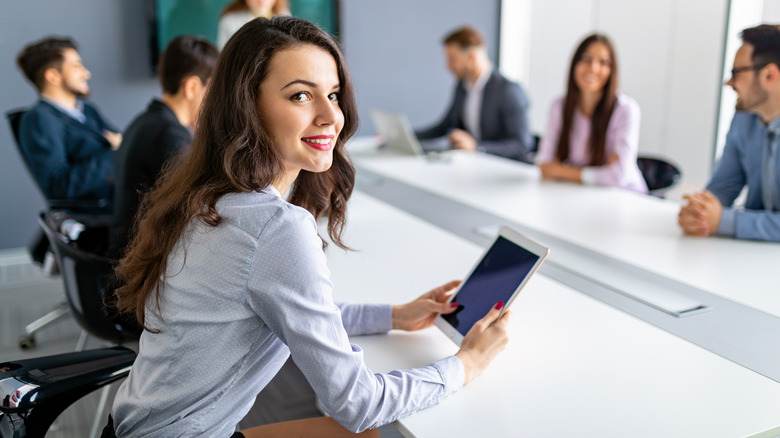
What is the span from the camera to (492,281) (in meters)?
1.58

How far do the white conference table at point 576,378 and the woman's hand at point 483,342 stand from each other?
0.10 feet

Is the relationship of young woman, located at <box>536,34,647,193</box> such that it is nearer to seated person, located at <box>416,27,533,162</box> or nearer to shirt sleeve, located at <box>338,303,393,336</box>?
seated person, located at <box>416,27,533,162</box>

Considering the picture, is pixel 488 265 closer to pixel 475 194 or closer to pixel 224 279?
pixel 224 279

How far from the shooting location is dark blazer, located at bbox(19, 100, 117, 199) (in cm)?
326

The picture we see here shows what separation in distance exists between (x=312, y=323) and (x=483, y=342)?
0.42 m

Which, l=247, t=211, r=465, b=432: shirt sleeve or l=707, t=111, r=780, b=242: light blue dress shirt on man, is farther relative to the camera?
l=707, t=111, r=780, b=242: light blue dress shirt on man

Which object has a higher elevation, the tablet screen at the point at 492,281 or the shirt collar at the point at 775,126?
the shirt collar at the point at 775,126

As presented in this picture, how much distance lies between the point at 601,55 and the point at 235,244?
2475 millimetres

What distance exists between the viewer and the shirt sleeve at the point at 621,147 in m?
3.04

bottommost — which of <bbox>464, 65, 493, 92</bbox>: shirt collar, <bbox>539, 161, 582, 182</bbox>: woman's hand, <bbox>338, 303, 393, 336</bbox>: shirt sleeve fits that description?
<bbox>338, 303, 393, 336</bbox>: shirt sleeve

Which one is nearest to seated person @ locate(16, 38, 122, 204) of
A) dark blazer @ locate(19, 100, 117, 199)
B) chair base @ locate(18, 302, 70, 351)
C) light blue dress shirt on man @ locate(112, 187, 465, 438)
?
dark blazer @ locate(19, 100, 117, 199)

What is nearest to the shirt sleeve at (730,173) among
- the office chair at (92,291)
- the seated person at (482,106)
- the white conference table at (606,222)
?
the white conference table at (606,222)

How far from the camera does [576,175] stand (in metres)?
3.12

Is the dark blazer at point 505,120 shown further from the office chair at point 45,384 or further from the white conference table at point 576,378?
the office chair at point 45,384
